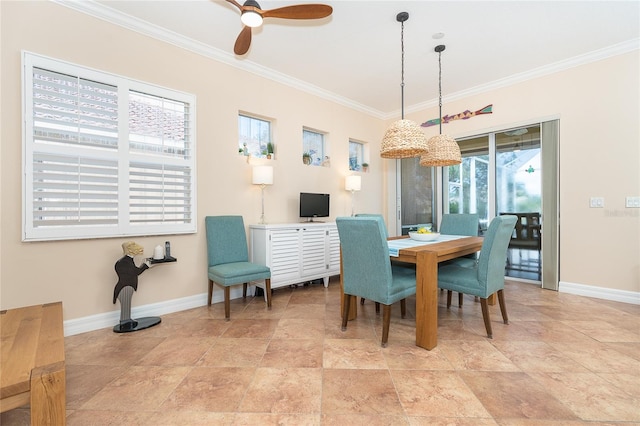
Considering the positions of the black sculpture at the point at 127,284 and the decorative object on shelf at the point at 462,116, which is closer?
the black sculpture at the point at 127,284

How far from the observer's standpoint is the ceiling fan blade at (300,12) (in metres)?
2.12

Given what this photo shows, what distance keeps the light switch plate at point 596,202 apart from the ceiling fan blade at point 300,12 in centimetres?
373

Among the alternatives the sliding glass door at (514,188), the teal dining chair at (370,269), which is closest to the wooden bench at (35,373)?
the teal dining chair at (370,269)

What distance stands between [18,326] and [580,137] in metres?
5.48

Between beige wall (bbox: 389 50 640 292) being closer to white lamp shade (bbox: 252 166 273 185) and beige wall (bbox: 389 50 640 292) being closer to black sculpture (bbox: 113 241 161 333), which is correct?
white lamp shade (bbox: 252 166 273 185)

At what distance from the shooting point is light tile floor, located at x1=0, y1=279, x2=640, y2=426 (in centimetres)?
147

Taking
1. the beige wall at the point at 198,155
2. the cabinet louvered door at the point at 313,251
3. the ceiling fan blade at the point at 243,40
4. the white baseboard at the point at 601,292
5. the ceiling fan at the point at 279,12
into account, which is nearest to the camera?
the ceiling fan at the point at 279,12

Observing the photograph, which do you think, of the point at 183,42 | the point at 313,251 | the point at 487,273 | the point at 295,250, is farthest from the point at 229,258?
the point at 487,273

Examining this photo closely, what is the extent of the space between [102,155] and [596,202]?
5.36 metres

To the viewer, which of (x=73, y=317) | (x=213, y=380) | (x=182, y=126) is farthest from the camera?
(x=182, y=126)

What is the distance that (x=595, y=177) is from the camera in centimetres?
341

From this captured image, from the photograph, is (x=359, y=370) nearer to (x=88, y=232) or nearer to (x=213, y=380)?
(x=213, y=380)

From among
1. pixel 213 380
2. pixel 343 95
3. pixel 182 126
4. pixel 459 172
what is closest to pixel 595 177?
pixel 459 172

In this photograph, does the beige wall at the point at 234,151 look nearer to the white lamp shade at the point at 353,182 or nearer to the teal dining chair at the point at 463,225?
the white lamp shade at the point at 353,182
